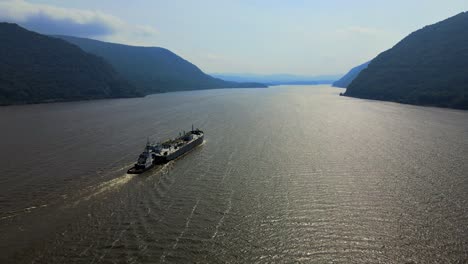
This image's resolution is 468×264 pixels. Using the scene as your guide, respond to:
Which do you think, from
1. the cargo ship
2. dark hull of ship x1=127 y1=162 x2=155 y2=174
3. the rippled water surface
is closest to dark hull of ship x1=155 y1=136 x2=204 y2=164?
the cargo ship

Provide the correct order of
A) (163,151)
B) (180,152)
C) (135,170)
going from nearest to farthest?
(135,170), (163,151), (180,152)

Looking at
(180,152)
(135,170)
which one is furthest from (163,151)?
(135,170)

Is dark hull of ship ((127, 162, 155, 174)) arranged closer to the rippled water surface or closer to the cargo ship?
the cargo ship

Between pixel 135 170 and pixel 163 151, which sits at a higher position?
pixel 163 151

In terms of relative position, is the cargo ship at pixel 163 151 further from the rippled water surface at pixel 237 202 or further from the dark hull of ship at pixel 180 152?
the rippled water surface at pixel 237 202

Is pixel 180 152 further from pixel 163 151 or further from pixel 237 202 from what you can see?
pixel 237 202

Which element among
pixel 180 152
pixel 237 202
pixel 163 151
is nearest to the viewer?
pixel 237 202

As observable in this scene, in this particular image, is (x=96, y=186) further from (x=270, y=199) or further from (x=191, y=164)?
(x=270, y=199)
